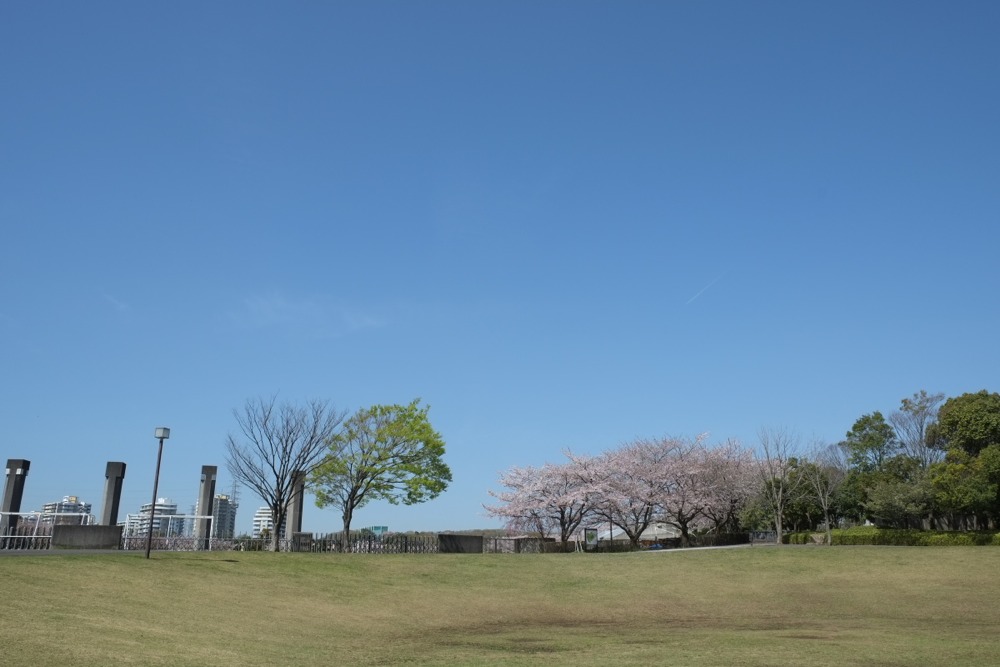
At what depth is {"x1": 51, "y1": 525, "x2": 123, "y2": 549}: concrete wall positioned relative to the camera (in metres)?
32.3

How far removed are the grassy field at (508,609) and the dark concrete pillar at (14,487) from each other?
61.1 feet

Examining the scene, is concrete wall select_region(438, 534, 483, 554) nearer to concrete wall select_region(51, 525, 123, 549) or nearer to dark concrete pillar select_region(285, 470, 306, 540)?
dark concrete pillar select_region(285, 470, 306, 540)

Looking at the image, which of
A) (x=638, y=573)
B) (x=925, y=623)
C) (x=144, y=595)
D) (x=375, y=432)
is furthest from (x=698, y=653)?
(x=375, y=432)

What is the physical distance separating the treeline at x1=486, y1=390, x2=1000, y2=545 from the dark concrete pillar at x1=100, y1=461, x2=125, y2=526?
90.6ft

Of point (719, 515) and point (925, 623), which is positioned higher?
point (719, 515)

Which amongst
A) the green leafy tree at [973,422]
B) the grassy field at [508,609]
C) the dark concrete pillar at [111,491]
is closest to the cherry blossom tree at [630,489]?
the grassy field at [508,609]

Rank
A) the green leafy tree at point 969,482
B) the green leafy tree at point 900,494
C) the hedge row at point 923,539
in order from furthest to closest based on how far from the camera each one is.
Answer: the green leafy tree at point 900,494
the green leafy tree at point 969,482
the hedge row at point 923,539

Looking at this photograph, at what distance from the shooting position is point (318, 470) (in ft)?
157

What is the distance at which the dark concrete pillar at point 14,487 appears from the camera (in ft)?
136

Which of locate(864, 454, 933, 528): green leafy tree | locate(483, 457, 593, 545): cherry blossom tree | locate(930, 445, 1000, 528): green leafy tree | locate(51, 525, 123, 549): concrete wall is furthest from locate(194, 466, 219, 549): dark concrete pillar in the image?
locate(930, 445, 1000, 528): green leafy tree

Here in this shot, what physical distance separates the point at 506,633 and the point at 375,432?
30.2 metres

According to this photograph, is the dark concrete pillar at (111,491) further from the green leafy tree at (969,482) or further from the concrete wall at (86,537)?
the green leafy tree at (969,482)

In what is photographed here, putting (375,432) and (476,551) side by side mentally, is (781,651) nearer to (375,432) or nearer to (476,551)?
(476,551)

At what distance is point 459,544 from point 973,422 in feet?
121
